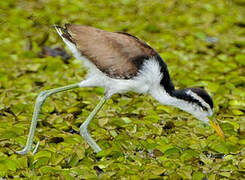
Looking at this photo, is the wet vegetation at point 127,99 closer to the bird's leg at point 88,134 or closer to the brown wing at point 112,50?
the bird's leg at point 88,134

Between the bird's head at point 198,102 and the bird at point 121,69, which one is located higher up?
the bird at point 121,69

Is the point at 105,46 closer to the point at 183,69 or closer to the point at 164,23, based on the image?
the point at 183,69

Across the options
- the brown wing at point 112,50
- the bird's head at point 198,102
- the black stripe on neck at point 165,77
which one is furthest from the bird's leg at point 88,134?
the bird's head at point 198,102

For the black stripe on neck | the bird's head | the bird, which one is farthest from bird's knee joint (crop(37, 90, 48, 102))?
the bird's head

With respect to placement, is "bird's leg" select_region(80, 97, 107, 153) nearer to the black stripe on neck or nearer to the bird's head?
the black stripe on neck

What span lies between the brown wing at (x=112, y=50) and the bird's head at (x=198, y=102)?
0.61 m

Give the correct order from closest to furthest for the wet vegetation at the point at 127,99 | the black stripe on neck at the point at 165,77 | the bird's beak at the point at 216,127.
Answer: the wet vegetation at the point at 127,99 < the black stripe on neck at the point at 165,77 < the bird's beak at the point at 216,127

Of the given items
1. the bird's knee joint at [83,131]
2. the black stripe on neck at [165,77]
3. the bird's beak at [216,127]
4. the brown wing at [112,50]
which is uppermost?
the brown wing at [112,50]

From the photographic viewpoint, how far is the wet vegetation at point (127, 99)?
4.78m

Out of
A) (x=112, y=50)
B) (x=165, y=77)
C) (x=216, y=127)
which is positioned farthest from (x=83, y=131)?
(x=216, y=127)

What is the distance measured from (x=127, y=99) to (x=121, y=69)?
151 cm

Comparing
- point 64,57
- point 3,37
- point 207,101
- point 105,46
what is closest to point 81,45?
point 105,46

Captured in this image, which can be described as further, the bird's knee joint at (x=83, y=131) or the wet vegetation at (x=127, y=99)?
the bird's knee joint at (x=83, y=131)

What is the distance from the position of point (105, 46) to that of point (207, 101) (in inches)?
51.9
